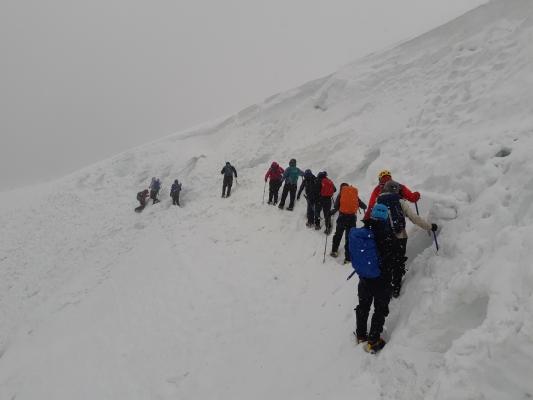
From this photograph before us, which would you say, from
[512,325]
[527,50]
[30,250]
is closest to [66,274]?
[30,250]

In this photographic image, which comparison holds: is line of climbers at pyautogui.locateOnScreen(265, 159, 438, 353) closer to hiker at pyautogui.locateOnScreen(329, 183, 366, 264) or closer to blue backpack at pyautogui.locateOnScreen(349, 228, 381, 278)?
blue backpack at pyautogui.locateOnScreen(349, 228, 381, 278)

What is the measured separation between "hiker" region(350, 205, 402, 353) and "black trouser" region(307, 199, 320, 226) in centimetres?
472

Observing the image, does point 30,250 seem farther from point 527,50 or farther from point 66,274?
point 527,50

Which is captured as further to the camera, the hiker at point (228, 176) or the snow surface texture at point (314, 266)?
the hiker at point (228, 176)

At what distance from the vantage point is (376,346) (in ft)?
14.7

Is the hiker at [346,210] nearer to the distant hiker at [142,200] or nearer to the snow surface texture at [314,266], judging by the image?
the snow surface texture at [314,266]

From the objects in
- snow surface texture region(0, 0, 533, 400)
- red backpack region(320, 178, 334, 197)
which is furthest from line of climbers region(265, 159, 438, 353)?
red backpack region(320, 178, 334, 197)

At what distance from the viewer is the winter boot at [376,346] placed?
4488 millimetres

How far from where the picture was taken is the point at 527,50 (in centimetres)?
757

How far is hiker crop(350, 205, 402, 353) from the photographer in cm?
433

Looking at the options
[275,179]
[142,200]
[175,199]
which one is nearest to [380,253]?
[275,179]

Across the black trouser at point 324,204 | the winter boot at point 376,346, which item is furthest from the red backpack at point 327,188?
the winter boot at point 376,346

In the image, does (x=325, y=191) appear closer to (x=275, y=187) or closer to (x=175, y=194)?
(x=275, y=187)

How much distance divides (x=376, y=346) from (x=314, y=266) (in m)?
3.63
